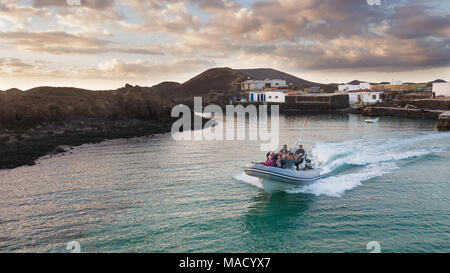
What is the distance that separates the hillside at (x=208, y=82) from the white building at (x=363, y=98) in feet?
285

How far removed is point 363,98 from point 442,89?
1710 cm

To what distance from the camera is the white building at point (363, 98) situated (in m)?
81.6

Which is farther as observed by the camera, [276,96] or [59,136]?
[276,96]

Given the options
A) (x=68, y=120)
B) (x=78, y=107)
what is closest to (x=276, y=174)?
(x=68, y=120)

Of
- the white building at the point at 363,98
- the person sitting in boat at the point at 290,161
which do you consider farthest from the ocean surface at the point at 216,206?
the white building at the point at 363,98

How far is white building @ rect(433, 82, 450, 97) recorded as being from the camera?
236 ft

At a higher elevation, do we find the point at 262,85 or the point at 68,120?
the point at 262,85

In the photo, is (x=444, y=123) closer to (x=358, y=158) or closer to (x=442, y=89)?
(x=358, y=158)

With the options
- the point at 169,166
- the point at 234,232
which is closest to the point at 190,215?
the point at 234,232

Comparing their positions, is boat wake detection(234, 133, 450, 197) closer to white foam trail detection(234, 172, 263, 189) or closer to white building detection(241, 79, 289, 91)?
white foam trail detection(234, 172, 263, 189)

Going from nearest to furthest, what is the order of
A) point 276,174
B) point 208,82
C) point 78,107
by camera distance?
point 276,174
point 78,107
point 208,82

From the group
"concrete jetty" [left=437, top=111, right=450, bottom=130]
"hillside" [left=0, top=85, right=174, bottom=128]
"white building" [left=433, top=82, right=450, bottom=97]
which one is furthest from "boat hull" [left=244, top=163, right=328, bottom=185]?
"white building" [left=433, top=82, right=450, bottom=97]

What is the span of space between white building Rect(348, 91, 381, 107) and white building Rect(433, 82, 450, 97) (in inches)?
481

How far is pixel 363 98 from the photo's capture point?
83500 millimetres
